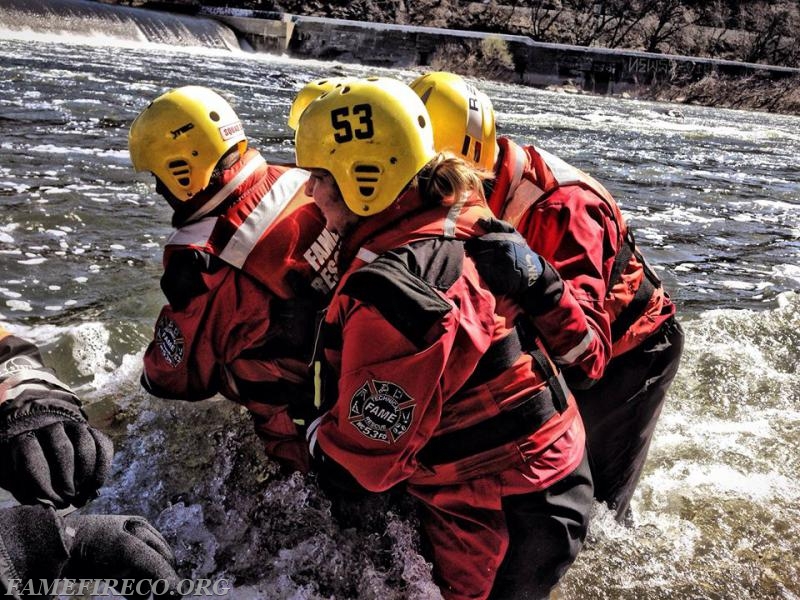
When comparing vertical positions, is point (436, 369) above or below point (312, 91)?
below

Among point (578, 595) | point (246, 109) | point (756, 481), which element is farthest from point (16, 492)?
point (246, 109)

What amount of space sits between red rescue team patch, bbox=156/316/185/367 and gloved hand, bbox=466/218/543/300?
157 centimetres

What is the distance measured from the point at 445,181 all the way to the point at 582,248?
34.3 inches

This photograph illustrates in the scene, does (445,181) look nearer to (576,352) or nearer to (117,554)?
(576,352)

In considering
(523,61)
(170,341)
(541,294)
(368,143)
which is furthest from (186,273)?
(523,61)

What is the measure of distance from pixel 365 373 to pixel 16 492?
→ 117cm

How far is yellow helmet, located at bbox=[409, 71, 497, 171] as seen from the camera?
3340mm

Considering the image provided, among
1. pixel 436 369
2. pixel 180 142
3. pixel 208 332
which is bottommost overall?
pixel 208 332

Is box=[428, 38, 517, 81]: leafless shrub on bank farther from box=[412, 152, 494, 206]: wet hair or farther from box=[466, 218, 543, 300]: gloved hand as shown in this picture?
box=[466, 218, 543, 300]: gloved hand

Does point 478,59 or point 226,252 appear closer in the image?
point 226,252

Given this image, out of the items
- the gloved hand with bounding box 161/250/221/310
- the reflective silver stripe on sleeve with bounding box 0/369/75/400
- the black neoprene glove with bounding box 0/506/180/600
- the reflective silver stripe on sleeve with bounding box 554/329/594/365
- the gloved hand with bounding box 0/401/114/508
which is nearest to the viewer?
the black neoprene glove with bounding box 0/506/180/600

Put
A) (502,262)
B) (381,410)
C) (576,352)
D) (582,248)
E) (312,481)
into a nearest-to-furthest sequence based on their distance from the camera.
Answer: (381,410) → (502,262) → (576,352) → (582,248) → (312,481)

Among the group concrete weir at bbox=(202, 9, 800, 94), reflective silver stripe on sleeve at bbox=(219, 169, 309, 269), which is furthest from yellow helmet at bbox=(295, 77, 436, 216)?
concrete weir at bbox=(202, 9, 800, 94)

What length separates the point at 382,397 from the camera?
7.45 ft
